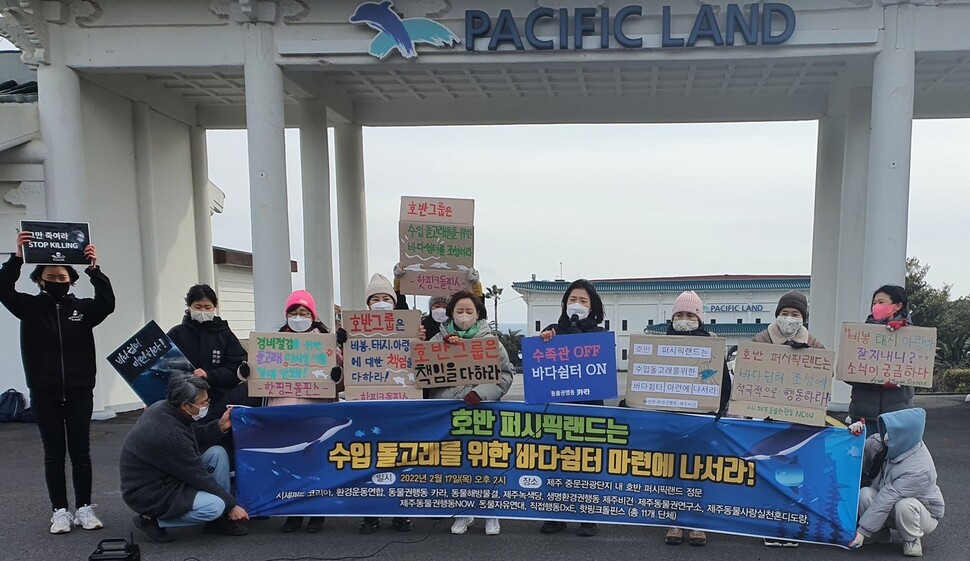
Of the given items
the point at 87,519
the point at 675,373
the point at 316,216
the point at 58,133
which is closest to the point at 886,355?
the point at 675,373

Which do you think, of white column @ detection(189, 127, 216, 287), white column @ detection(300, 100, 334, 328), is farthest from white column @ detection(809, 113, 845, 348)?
white column @ detection(189, 127, 216, 287)

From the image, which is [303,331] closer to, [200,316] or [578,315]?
[200,316]

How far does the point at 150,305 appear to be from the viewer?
1003cm

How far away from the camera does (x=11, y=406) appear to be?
27.8 feet

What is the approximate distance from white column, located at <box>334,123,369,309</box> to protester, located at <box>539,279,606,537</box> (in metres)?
7.90

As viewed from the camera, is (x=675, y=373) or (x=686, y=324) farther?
(x=686, y=324)

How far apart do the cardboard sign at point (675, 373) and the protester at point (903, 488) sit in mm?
977

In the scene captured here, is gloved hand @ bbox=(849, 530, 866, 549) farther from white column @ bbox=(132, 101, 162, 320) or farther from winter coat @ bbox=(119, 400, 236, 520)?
white column @ bbox=(132, 101, 162, 320)

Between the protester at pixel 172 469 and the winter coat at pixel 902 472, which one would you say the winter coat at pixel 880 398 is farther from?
the protester at pixel 172 469

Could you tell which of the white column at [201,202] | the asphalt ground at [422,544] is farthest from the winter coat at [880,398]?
the white column at [201,202]

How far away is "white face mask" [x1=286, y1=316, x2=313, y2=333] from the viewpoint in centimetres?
454

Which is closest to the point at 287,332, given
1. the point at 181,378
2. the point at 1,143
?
the point at 181,378

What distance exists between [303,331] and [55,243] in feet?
6.03

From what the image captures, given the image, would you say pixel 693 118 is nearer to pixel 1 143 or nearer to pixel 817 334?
pixel 817 334
